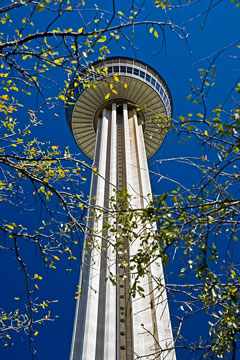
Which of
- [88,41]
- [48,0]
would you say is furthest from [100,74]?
[48,0]

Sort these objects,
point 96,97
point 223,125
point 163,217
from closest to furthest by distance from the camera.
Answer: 1. point 223,125
2. point 163,217
3. point 96,97

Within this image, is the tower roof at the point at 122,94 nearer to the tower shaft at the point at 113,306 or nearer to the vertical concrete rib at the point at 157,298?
the vertical concrete rib at the point at 157,298

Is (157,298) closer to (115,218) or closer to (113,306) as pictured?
(115,218)

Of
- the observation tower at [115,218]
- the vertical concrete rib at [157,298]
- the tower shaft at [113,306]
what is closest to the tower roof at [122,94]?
the observation tower at [115,218]

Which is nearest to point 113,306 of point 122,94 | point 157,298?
point 157,298

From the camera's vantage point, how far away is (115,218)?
162 inches

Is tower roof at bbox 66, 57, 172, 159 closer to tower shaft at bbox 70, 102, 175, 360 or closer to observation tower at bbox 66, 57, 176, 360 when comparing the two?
observation tower at bbox 66, 57, 176, 360

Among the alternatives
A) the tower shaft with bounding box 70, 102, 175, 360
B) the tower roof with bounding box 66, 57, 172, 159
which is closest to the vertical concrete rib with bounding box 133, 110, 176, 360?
the tower shaft with bounding box 70, 102, 175, 360

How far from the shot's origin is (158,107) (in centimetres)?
2744

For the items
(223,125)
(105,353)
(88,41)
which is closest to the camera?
(223,125)

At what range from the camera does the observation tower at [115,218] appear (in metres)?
4.61

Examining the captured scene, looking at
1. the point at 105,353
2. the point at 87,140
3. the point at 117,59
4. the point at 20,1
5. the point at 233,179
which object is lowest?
the point at 105,353

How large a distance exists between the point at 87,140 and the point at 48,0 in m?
26.6

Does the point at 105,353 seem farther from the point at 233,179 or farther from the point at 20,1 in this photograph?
the point at 20,1
